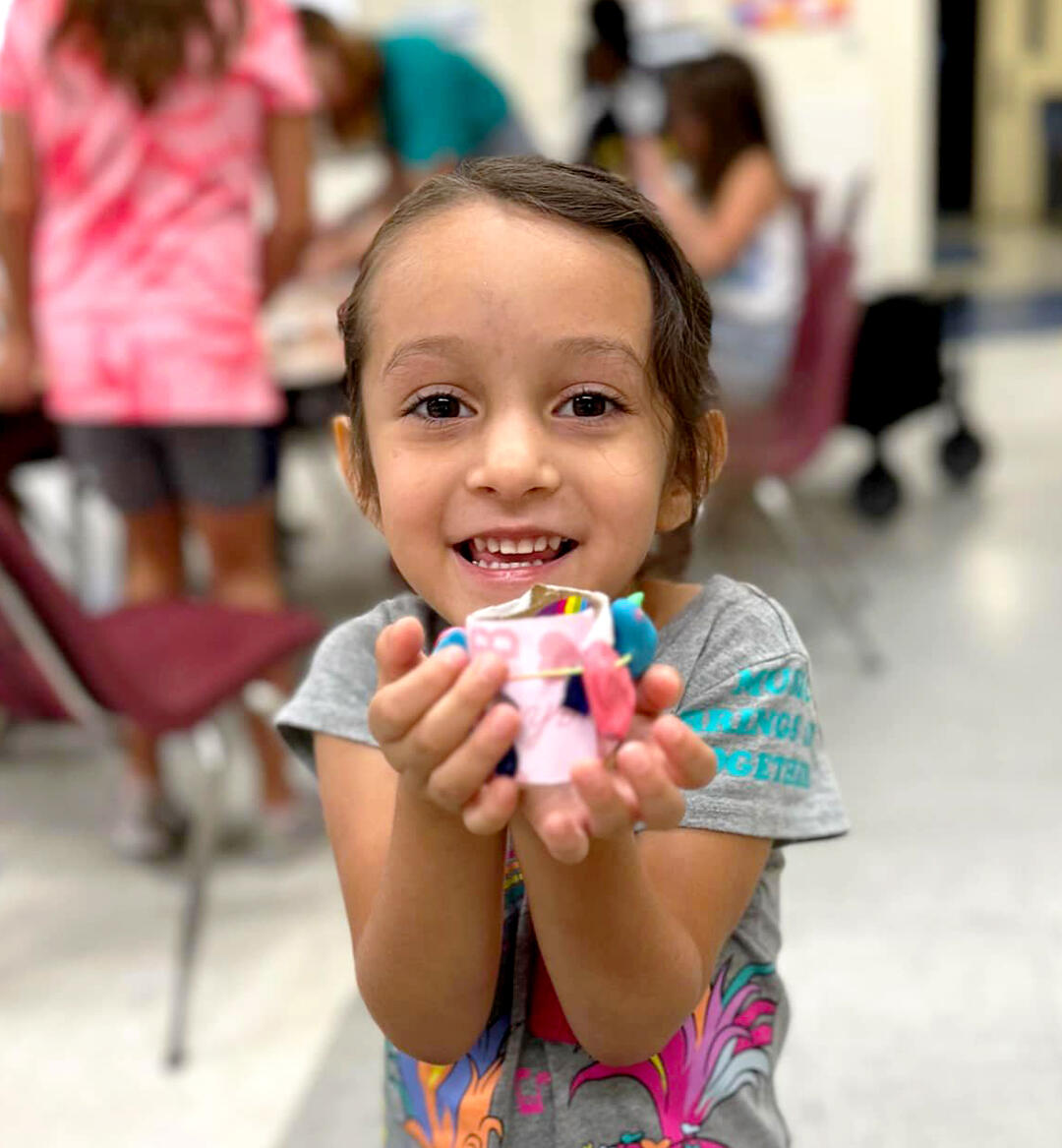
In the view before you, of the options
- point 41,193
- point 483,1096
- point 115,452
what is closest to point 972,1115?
point 483,1096

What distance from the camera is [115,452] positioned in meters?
2.36

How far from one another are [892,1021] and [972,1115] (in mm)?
203

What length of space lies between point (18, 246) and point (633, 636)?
76.3 inches

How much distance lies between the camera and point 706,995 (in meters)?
0.89

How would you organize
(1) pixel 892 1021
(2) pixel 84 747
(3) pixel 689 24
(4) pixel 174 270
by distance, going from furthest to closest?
(3) pixel 689 24 → (2) pixel 84 747 → (4) pixel 174 270 → (1) pixel 892 1021

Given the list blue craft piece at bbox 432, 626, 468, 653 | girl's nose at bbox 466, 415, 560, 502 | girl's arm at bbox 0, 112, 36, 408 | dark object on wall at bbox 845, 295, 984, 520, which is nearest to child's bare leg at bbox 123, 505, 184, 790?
girl's arm at bbox 0, 112, 36, 408

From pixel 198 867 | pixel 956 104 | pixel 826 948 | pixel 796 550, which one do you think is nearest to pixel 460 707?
pixel 198 867

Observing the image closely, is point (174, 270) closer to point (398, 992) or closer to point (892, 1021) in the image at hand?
point (892, 1021)

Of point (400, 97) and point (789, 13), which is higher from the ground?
point (400, 97)

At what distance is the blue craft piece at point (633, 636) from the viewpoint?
0.64 metres

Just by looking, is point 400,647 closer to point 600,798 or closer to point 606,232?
point 600,798

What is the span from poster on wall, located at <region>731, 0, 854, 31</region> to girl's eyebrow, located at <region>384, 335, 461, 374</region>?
6714mm

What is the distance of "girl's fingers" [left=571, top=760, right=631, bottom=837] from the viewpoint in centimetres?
61

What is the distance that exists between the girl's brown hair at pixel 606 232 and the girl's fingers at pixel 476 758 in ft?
0.88
